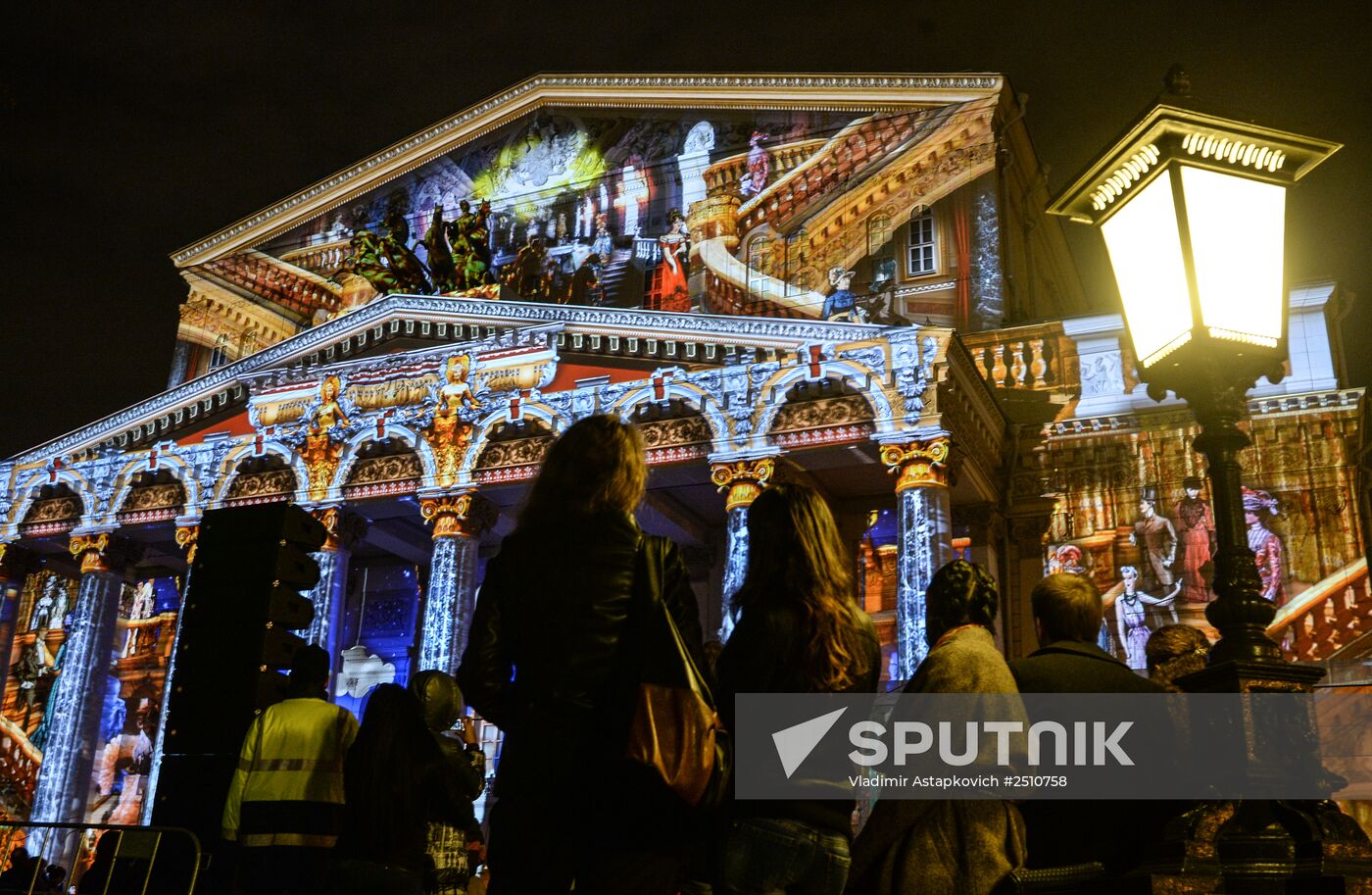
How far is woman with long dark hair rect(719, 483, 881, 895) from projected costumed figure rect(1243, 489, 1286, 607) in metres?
14.0

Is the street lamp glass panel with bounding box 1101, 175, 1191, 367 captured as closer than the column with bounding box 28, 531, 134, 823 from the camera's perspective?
Yes

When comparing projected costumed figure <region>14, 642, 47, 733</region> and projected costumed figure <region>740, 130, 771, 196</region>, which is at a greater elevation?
projected costumed figure <region>740, 130, 771, 196</region>

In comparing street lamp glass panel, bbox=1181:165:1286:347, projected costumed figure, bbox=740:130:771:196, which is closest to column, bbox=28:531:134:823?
projected costumed figure, bbox=740:130:771:196

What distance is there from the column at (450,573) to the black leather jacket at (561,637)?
13641mm

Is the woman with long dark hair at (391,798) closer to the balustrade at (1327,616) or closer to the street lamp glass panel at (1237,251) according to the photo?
the street lamp glass panel at (1237,251)

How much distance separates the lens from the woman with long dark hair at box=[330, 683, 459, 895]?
15.0 feet

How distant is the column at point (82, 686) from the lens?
18078 millimetres

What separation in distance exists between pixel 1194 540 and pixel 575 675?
15.0 metres

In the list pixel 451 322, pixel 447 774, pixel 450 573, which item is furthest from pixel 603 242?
pixel 447 774

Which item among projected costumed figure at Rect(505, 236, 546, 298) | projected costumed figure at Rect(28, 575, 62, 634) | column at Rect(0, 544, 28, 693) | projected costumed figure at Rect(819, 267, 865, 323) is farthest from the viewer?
projected costumed figure at Rect(28, 575, 62, 634)

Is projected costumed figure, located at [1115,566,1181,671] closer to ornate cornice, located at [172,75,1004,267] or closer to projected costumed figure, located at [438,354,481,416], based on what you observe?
ornate cornice, located at [172,75,1004,267]

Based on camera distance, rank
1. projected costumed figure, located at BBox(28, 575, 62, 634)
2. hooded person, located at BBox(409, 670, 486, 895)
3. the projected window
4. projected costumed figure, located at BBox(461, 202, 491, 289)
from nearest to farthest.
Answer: hooded person, located at BBox(409, 670, 486, 895) < the projected window < projected costumed figure, located at BBox(461, 202, 491, 289) < projected costumed figure, located at BBox(28, 575, 62, 634)

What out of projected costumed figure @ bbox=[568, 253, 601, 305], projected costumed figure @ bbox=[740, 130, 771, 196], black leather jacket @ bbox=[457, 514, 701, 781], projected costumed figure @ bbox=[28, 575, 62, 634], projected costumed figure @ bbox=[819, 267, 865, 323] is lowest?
black leather jacket @ bbox=[457, 514, 701, 781]

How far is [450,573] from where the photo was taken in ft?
55.6
